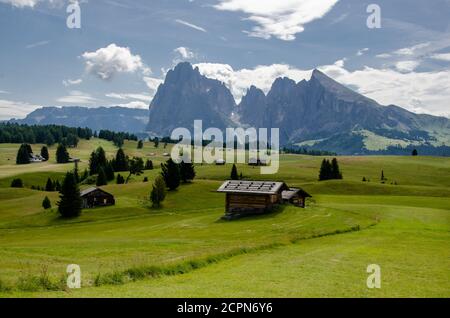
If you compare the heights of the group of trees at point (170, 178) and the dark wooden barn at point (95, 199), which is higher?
the group of trees at point (170, 178)

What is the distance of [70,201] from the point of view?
86.6 meters

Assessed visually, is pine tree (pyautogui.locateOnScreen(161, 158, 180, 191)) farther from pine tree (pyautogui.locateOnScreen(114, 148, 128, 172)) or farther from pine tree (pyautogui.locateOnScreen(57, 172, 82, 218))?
pine tree (pyautogui.locateOnScreen(114, 148, 128, 172))

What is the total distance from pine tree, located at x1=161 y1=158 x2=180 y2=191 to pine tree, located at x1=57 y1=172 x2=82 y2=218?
22.8 metres

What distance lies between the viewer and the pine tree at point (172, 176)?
10369 cm

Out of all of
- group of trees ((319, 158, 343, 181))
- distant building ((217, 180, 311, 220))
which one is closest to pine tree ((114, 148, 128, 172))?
group of trees ((319, 158, 343, 181))

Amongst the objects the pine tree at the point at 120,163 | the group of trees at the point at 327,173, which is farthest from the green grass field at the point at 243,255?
the pine tree at the point at 120,163

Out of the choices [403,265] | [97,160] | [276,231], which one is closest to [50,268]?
[403,265]

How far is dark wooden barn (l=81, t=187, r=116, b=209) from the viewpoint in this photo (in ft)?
314

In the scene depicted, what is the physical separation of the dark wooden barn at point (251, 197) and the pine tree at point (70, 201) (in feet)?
105

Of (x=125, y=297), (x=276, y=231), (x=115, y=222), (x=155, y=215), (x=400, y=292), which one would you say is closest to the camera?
(x=125, y=297)

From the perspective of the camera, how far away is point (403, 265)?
2628cm

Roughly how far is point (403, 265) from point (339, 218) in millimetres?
33545

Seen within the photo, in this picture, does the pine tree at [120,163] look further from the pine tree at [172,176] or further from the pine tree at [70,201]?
the pine tree at [70,201]
